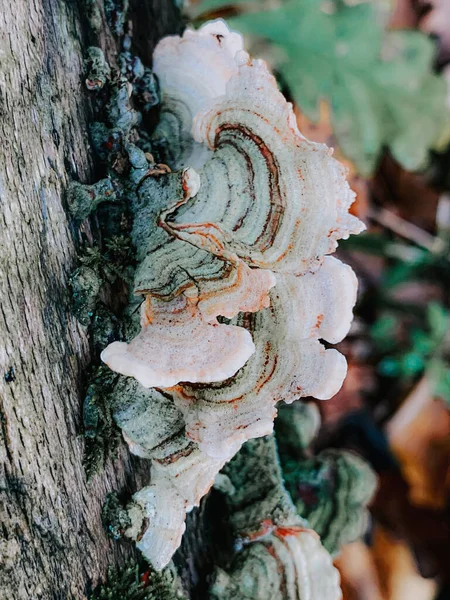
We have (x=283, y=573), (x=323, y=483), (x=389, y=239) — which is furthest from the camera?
(x=389, y=239)

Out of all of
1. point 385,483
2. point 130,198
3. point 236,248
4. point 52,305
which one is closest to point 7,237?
point 52,305

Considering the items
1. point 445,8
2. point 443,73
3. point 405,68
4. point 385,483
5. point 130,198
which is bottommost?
point 385,483

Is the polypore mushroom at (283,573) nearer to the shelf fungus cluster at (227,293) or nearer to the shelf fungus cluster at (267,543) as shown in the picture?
the shelf fungus cluster at (267,543)

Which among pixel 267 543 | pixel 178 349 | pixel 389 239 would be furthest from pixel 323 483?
pixel 389 239

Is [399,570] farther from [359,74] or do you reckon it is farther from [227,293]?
[227,293]

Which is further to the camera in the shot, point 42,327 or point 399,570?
point 399,570

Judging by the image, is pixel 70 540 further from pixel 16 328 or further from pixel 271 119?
pixel 271 119

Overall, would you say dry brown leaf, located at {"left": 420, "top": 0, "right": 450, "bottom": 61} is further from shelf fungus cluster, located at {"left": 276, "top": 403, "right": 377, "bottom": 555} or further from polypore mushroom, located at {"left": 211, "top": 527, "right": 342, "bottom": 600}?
polypore mushroom, located at {"left": 211, "top": 527, "right": 342, "bottom": 600}
